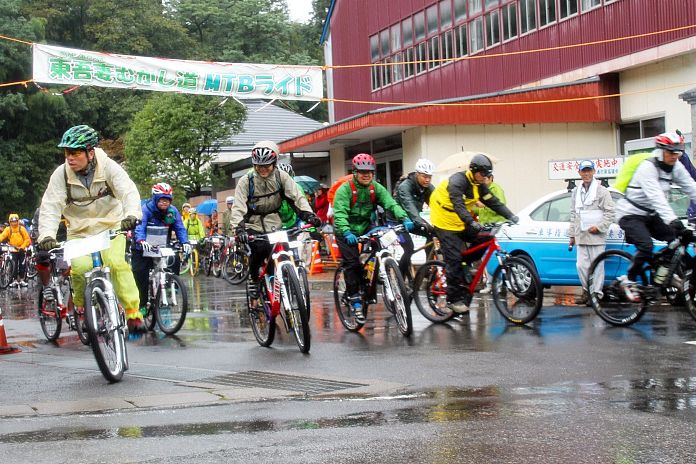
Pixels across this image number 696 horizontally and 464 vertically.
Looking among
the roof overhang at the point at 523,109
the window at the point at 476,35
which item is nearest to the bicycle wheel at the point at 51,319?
the roof overhang at the point at 523,109

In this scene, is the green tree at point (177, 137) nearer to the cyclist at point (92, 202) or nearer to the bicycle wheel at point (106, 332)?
the cyclist at point (92, 202)

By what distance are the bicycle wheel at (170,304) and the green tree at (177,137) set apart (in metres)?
25.6

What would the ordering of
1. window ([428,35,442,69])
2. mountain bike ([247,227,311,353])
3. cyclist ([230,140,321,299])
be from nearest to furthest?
1. mountain bike ([247,227,311,353])
2. cyclist ([230,140,321,299])
3. window ([428,35,442,69])

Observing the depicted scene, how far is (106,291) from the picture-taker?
8.54m

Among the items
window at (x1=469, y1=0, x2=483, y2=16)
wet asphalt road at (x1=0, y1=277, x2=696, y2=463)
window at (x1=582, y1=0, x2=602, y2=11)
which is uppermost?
window at (x1=469, y1=0, x2=483, y2=16)

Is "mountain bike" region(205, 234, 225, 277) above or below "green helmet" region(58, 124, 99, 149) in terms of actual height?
below

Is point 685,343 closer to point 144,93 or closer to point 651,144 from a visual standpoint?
point 651,144

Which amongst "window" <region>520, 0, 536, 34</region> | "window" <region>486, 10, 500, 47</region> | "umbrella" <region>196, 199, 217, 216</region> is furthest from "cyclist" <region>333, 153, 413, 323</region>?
"umbrella" <region>196, 199, 217, 216</region>

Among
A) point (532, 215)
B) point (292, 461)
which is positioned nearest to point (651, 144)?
point (532, 215)

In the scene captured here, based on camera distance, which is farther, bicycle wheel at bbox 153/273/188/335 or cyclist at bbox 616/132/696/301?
bicycle wheel at bbox 153/273/188/335

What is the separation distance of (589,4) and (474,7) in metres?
5.61

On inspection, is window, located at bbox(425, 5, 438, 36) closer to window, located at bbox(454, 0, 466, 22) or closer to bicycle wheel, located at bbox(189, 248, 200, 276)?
window, located at bbox(454, 0, 466, 22)

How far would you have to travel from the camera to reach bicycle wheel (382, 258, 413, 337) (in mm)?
10773

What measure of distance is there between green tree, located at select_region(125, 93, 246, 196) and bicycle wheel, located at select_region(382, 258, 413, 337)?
1084 inches
